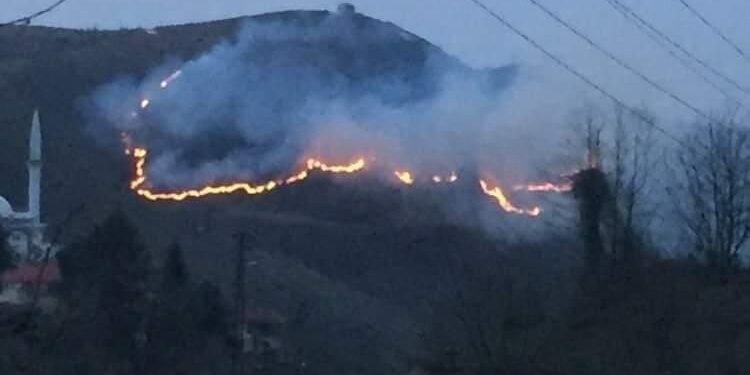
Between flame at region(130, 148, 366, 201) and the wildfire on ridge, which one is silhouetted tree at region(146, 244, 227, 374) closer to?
the wildfire on ridge

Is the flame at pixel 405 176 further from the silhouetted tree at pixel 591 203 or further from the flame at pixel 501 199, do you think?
the silhouetted tree at pixel 591 203

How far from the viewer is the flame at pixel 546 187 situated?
55.0 meters

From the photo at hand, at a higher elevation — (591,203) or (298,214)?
(298,214)

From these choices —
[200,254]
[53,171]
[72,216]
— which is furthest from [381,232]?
[72,216]

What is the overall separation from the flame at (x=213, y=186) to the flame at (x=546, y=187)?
26650 mm

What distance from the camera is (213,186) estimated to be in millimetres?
102000

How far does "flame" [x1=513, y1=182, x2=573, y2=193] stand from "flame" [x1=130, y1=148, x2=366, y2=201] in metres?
26.6

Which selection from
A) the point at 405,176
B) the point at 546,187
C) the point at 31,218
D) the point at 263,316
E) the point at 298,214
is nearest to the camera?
the point at 546,187

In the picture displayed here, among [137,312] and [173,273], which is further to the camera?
[173,273]

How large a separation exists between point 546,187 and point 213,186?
41.4 metres

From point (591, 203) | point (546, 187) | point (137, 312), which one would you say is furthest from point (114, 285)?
point (546, 187)

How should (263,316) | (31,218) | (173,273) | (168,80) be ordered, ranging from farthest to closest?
(168,80) → (31,218) → (263,316) → (173,273)

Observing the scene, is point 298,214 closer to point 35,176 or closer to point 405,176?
point 405,176

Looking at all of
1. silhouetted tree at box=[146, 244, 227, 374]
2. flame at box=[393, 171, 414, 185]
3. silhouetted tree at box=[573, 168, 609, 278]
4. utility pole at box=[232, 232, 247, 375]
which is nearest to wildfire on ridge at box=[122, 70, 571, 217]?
flame at box=[393, 171, 414, 185]
